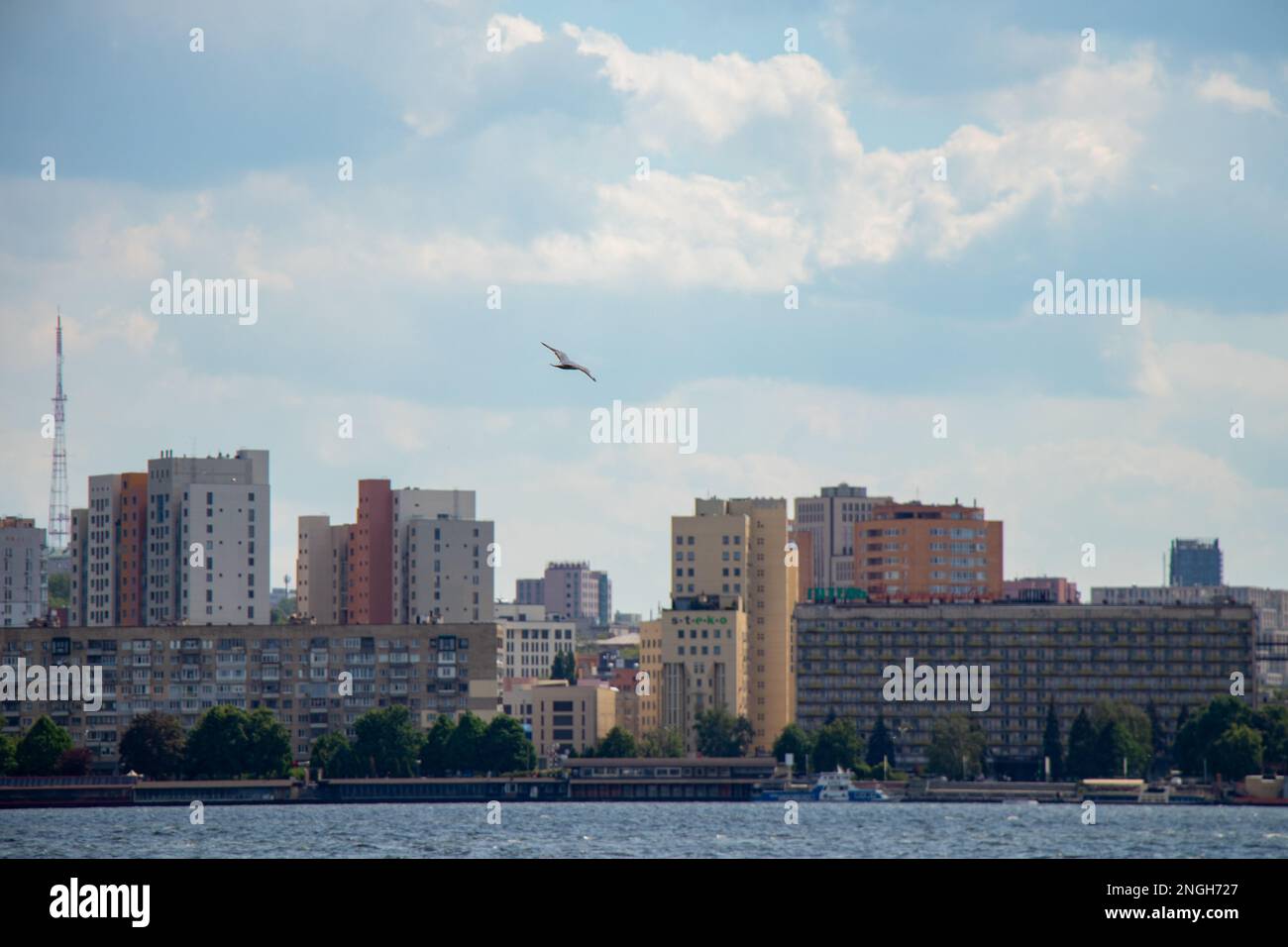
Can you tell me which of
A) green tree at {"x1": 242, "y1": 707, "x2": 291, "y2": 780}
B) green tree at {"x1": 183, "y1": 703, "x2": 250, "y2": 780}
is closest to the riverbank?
green tree at {"x1": 242, "y1": 707, "x2": 291, "y2": 780}

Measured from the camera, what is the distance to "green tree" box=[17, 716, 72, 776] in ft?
582

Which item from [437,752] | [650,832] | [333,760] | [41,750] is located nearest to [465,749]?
[437,752]

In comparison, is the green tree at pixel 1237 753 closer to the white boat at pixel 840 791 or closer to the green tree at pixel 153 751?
the white boat at pixel 840 791

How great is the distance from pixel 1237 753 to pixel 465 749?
62.7m

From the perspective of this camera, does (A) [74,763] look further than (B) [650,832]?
Yes

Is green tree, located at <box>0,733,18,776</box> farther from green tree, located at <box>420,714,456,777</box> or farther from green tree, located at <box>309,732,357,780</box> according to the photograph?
green tree, located at <box>420,714,456,777</box>

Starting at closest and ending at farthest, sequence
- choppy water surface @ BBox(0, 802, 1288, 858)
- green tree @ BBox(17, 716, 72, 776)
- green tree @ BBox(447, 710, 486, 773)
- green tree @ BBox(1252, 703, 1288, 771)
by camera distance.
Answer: choppy water surface @ BBox(0, 802, 1288, 858) < green tree @ BBox(17, 716, 72, 776) < green tree @ BBox(447, 710, 486, 773) < green tree @ BBox(1252, 703, 1288, 771)

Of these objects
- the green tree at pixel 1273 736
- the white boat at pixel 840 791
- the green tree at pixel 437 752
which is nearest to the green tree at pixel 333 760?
the green tree at pixel 437 752

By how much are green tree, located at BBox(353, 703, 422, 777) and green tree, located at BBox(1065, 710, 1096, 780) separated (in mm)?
56173

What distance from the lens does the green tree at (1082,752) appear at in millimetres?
196000

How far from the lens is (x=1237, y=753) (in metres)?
187

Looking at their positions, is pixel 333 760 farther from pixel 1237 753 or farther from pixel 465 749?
pixel 1237 753
